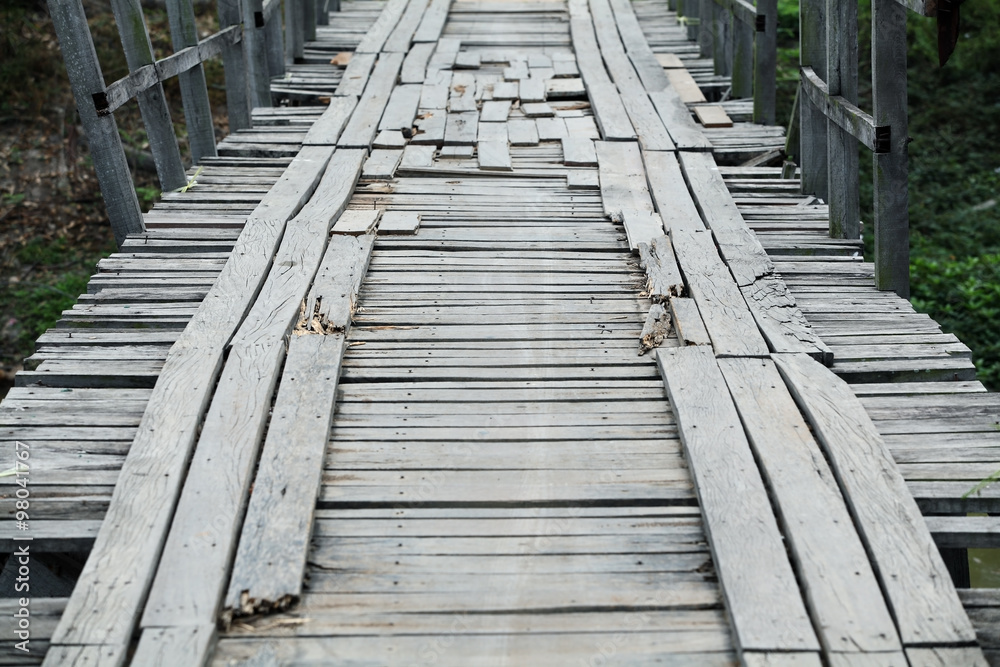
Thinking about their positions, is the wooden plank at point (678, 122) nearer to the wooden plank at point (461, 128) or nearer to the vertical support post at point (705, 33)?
the wooden plank at point (461, 128)

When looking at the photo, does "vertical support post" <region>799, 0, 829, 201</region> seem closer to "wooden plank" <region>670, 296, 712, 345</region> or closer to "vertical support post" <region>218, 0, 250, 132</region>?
"wooden plank" <region>670, 296, 712, 345</region>

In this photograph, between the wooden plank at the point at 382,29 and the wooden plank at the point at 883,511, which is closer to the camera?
the wooden plank at the point at 883,511

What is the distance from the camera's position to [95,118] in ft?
13.4

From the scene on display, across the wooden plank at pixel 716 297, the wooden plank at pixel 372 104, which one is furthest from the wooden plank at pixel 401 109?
the wooden plank at pixel 716 297

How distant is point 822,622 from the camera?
1977 mm

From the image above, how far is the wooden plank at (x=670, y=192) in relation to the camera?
4043 mm

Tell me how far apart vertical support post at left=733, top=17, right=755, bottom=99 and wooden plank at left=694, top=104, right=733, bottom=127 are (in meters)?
→ 0.56

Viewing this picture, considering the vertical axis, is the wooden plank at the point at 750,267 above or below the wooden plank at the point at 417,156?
below

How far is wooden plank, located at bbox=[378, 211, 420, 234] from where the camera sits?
409 centimetres

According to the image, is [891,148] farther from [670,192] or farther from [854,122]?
[670,192]

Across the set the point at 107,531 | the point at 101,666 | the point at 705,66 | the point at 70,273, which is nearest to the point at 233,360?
the point at 107,531

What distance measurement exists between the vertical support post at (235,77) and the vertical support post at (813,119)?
317 cm

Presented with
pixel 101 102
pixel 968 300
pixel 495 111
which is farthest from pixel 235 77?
pixel 968 300

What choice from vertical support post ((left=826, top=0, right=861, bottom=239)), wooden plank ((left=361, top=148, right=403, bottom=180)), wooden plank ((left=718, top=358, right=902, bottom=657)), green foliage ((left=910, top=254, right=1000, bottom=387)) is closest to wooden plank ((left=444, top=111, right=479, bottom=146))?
wooden plank ((left=361, top=148, right=403, bottom=180))
